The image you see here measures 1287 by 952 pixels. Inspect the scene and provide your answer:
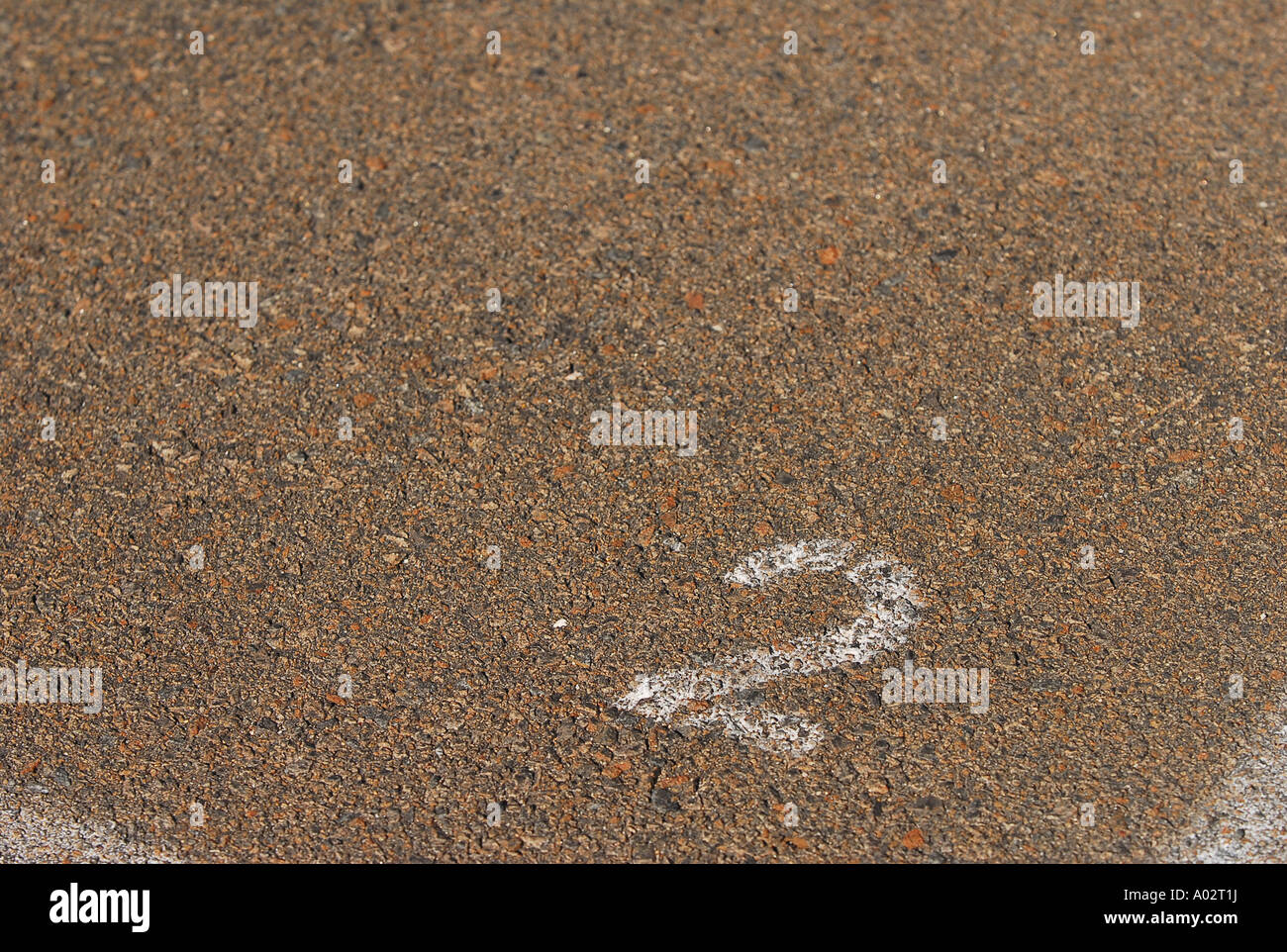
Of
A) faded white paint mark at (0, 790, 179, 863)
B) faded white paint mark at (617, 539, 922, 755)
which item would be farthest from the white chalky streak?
faded white paint mark at (0, 790, 179, 863)

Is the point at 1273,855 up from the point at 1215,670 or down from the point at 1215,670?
down

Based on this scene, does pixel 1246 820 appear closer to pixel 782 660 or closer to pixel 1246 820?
pixel 1246 820

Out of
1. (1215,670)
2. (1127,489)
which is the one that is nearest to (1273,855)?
(1215,670)

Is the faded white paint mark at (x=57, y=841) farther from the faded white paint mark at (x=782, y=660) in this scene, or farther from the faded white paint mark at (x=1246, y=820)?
the faded white paint mark at (x=1246, y=820)

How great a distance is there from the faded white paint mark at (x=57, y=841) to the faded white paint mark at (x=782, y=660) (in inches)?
62.6

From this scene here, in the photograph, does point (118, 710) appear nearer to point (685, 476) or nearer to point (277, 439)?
point (277, 439)

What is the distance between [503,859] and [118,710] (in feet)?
A: 4.79

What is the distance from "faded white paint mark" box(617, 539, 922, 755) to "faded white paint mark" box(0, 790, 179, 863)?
1591 mm

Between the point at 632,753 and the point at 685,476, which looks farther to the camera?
the point at 685,476

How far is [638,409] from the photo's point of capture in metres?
5.07

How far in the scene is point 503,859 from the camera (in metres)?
3.90

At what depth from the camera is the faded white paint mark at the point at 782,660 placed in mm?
4191

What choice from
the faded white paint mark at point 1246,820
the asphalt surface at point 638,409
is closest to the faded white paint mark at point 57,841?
the asphalt surface at point 638,409

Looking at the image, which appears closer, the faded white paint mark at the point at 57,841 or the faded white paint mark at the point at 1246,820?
the faded white paint mark at the point at 1246,820
